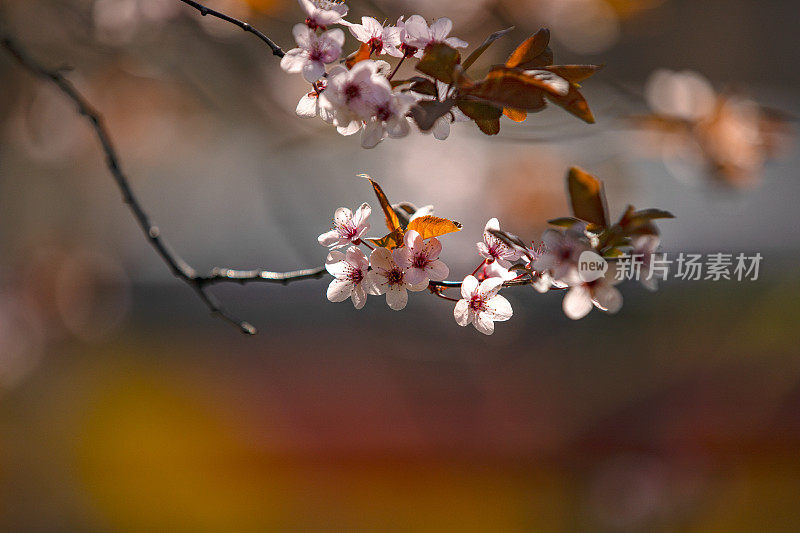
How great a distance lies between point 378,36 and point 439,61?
6cm

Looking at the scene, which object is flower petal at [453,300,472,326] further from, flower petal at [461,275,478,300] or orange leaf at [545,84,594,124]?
orange leaf at [545,84,594,124]

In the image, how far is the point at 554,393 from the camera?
6.22 feet

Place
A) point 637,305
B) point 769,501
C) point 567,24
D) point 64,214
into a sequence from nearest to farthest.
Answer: point 567,24, point 769,501, point 637,305, point 64,214

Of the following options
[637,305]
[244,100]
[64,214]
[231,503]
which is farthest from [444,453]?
[64,214]

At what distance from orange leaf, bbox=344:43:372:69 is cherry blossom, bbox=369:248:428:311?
107 mm

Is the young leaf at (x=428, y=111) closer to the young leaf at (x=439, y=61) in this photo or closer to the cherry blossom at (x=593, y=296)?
the young leaf at (x=439, y=61)

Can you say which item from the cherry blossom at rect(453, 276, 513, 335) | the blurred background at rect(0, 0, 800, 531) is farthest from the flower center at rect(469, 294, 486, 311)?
the blurred background at rect(0, 0, 800, 531)

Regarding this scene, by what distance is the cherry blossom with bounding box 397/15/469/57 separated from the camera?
37 cm

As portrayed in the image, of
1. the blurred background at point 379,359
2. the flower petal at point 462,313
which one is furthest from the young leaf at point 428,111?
the blurred background at point 379,359

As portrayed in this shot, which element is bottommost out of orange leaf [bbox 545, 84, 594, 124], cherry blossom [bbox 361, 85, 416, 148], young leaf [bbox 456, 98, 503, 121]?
cherry blossom [bbox 361, 85, 416, 148]

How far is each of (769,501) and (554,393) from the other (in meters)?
0.60

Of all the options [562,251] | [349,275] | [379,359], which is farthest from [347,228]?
[379,359]

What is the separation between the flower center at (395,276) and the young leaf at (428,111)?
0.09 m

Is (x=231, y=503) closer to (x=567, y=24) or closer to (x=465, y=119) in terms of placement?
(x=567, y=24)
